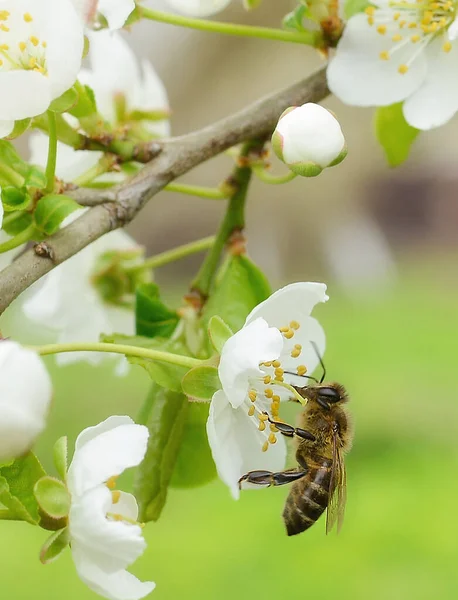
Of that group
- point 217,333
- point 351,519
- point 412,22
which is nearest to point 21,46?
point 217,333

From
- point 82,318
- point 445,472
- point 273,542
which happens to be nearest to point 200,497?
point 273,542

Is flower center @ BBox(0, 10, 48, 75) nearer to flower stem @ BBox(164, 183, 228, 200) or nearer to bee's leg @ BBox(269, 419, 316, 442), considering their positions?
flower stem @ BBox(164, 183, 228, 200)

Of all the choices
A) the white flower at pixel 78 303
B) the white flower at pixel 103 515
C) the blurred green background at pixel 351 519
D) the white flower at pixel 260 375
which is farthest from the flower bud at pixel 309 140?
the blurred green background at pixel 351 519

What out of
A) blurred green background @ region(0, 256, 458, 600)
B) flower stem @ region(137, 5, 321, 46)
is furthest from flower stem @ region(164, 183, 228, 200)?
blurred green background @ region(0, 256, 458, 600)

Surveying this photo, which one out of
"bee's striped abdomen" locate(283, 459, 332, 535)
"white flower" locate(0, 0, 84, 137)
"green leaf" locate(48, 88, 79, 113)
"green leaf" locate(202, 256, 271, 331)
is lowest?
"bee's striped abdomen" locate(283, 459, 332, 535)

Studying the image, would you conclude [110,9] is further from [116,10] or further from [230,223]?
[230,223]

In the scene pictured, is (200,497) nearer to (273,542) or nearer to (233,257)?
(273,542)

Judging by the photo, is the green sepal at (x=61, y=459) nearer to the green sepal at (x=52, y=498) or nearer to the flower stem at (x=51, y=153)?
the green sepal at (x=52, y=498)
